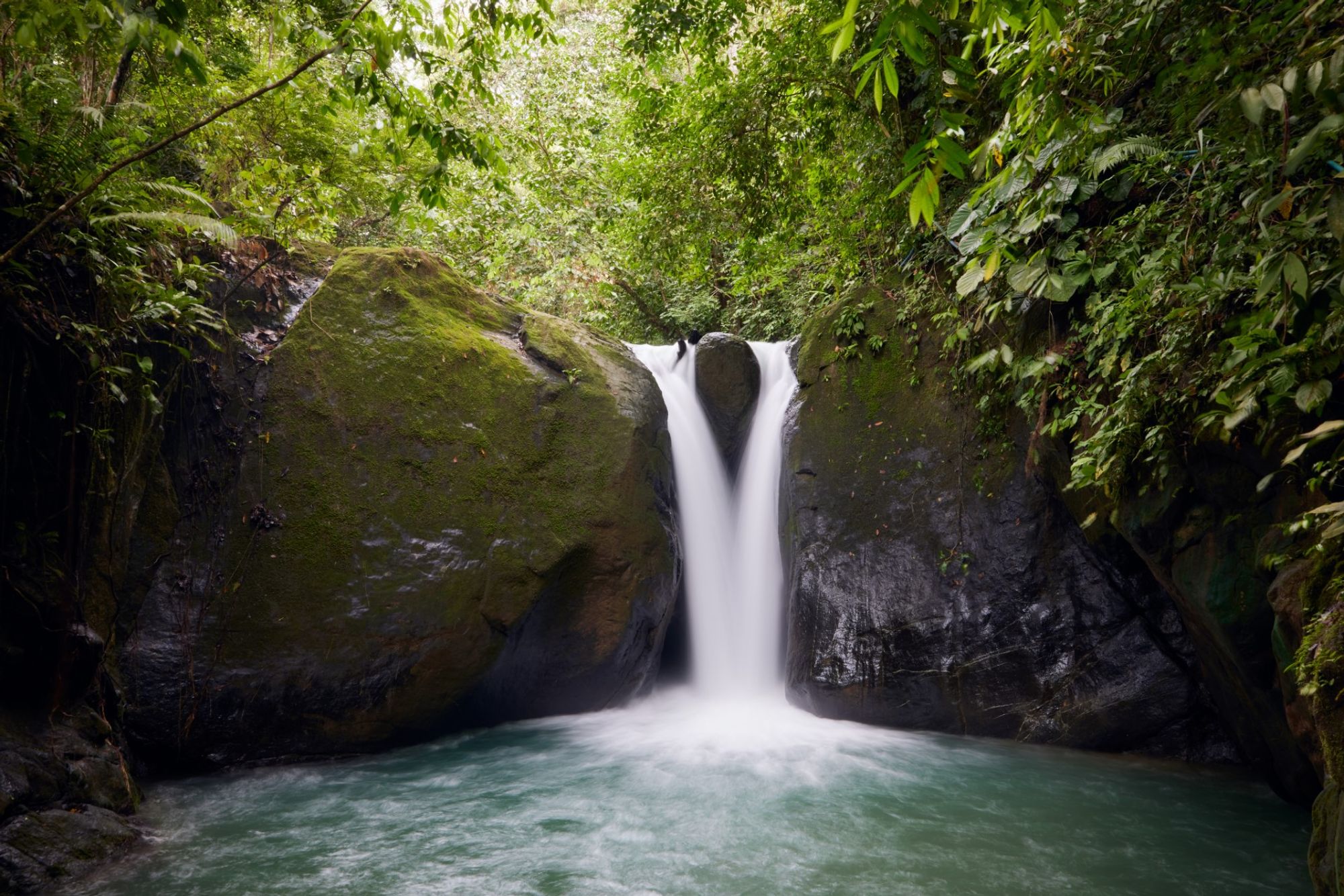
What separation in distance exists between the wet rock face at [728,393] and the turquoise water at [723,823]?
3.68 metres

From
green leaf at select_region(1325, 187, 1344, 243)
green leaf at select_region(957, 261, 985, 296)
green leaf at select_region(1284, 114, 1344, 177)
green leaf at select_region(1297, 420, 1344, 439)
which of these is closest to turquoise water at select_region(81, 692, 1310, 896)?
green leaf at select_region(1297, 420, 1344, 439)

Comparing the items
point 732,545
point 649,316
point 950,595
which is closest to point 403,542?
point 732,545

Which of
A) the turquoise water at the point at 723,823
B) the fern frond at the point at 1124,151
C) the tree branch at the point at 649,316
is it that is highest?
the tree branch at the point at 649,316

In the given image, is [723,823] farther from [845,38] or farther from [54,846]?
[845,38]

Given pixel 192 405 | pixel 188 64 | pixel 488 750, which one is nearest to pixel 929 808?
pixel 488 750

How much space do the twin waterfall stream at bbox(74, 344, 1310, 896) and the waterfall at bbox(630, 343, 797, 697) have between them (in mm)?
937

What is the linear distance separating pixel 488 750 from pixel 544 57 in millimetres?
12040

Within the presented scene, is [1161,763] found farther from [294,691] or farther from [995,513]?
[294,691]

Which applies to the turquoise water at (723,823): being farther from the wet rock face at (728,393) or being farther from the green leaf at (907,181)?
the wet rock face at (728,393)

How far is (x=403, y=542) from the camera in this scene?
5.71 m

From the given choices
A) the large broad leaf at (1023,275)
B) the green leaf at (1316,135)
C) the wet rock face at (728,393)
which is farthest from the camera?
the wet rock face at (728,393)

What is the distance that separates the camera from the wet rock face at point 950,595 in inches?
219

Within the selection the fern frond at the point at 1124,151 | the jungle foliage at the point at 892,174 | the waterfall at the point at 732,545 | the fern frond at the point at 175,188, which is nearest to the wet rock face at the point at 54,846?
the jungle foliage at the point at 892,174

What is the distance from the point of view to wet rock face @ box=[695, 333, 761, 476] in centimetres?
873
